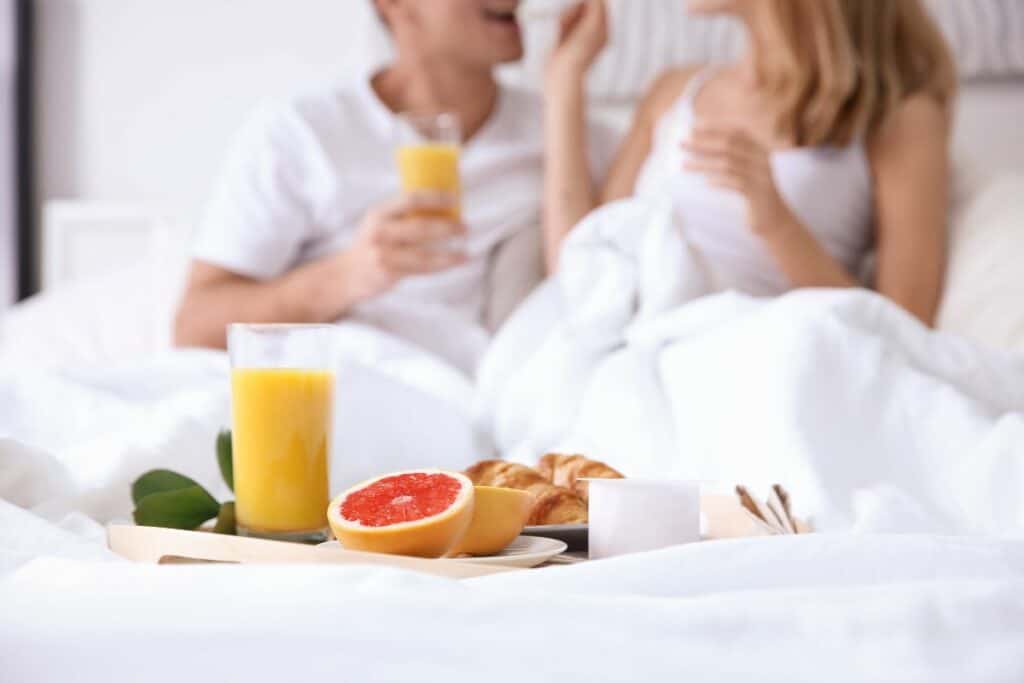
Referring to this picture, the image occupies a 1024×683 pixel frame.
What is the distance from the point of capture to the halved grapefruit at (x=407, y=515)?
766mm

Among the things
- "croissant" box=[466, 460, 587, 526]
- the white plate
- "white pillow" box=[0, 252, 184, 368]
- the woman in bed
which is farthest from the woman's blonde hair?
the white plate

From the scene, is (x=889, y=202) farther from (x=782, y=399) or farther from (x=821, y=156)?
(x=782, y=399)

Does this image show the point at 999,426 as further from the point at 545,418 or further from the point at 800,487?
the point at 545,418

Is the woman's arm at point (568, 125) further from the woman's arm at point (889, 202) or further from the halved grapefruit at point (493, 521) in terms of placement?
the halved grapefruit at point (493, 521)

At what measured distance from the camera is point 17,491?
963 millimetres

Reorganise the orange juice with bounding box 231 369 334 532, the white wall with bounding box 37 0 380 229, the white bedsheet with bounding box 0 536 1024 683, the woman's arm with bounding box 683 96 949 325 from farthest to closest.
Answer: the white wall with bounding box 37 0 380 229, the woman's arm with bounding box 683 96 949 325, the orange juice with bounding box 231 369 334 532, the white bedsheet with bounding box 0 536 1024 683

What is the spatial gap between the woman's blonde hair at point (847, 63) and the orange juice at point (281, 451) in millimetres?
1446

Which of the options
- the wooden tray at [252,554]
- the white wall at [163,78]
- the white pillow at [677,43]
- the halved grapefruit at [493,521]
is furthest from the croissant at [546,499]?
the white wall at [163,78]

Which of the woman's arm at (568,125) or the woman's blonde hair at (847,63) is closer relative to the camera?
the woman's blonde hair at (847,63)

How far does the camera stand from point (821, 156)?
2.18m

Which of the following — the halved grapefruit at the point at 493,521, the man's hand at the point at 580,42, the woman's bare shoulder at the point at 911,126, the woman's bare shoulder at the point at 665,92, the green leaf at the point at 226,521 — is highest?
the man's hand at the point at 580,42

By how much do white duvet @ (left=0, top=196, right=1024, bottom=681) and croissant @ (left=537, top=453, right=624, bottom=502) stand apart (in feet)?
0.74

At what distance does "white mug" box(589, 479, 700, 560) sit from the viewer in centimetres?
82

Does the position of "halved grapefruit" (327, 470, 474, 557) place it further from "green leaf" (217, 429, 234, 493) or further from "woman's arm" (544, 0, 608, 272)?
"woman's arm" (544, 0, 608, 272)
